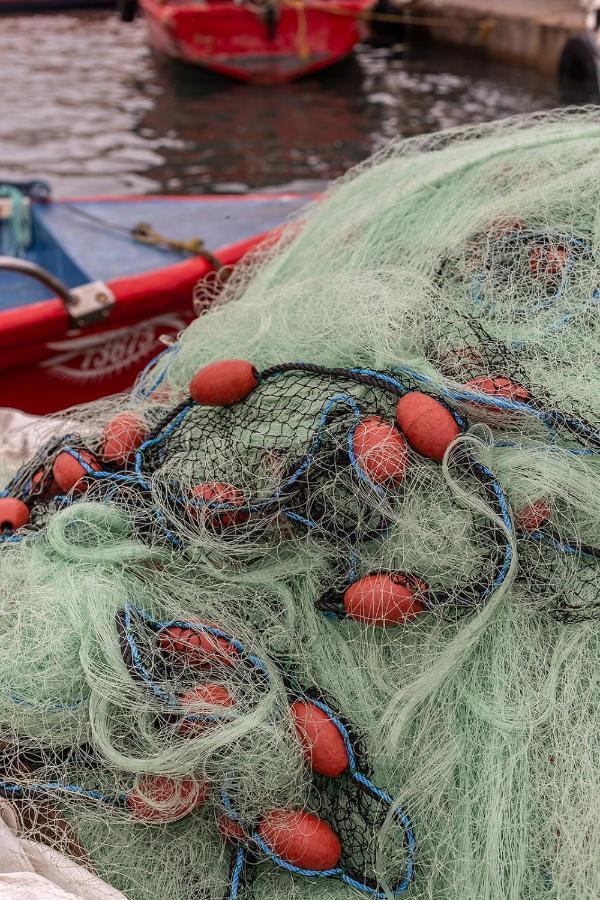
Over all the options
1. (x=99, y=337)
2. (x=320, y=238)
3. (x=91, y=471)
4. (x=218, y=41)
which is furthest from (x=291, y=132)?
(x=91, y=471)

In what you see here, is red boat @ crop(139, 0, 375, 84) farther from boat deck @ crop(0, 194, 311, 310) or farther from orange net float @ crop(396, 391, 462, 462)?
orange net float @ crop(396, 391, 462, 462)

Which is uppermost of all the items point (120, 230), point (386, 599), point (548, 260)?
point (548, 260)

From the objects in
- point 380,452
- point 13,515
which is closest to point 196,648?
point 380,452

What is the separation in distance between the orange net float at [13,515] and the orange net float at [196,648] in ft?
1.73

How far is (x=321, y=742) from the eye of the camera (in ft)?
4.65

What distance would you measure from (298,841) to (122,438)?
91cm

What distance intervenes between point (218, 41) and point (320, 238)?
39.9ft

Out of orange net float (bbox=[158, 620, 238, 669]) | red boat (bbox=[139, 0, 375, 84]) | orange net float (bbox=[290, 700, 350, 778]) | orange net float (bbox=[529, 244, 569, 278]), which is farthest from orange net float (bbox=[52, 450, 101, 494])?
red boat (bbox=[139, 0, 375, 84])

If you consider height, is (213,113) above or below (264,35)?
below

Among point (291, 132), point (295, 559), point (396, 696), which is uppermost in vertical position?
point (295, 559)

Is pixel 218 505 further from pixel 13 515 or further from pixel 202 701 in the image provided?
pixel 13 515

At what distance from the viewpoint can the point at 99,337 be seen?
4055 mm

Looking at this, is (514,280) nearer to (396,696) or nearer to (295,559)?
(295,559)

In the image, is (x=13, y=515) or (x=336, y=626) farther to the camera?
(x=13, y=515)
